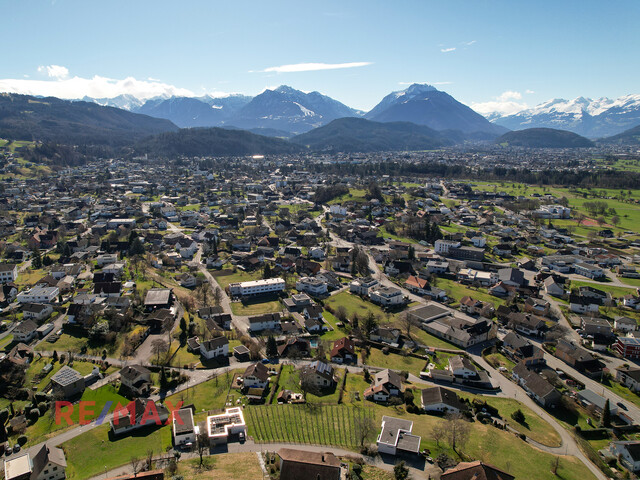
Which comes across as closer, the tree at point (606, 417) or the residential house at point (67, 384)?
the tree at point (606, 417)

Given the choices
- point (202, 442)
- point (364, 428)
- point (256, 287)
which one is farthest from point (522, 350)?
point (256, 287)

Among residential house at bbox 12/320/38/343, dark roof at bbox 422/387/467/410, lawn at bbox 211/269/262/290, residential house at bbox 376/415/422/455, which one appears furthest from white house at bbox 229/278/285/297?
residential house at bbox 376/415/422/455

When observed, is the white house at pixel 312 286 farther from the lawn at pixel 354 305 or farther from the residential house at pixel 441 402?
the residential house at pixel 441 402

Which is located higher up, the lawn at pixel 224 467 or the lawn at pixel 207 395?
the lawn at pixel 224 467

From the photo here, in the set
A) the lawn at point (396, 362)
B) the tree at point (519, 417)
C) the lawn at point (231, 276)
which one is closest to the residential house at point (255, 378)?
the lawn at point (396, 362)

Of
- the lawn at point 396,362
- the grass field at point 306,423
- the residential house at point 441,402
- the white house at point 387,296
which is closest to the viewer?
the grass field at point 306,423

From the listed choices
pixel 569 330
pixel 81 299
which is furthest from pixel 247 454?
pixel 569 330

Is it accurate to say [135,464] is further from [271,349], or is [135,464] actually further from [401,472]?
[271,349]
